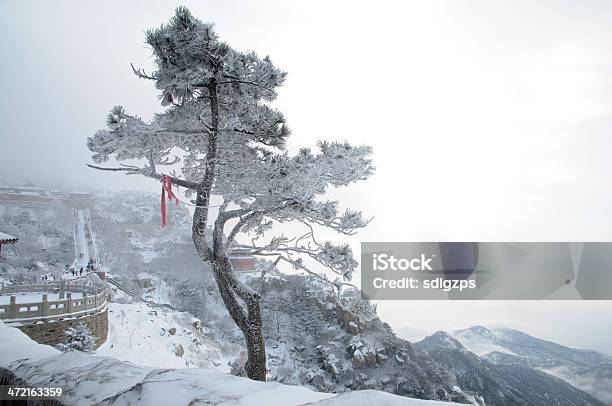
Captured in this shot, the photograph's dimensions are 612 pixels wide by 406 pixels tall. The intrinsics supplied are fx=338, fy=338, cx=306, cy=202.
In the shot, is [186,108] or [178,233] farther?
[178,233]

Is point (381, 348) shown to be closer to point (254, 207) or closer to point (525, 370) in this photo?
point (525, 370)

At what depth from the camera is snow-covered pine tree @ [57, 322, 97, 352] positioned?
38.5 ft

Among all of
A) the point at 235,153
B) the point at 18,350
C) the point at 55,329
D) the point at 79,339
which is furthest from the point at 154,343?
the point at 18,350

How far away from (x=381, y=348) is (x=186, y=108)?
26.9m

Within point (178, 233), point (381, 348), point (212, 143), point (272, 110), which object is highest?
point (272, 110)

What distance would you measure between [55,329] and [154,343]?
5.94 m

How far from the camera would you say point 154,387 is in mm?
1931

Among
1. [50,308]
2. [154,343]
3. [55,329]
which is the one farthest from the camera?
[154,343]

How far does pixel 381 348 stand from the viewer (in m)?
28.0

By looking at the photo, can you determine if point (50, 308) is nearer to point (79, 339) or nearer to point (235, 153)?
point (79, 339)

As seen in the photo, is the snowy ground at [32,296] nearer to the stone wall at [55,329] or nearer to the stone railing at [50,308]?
the stone railing at [50,308]

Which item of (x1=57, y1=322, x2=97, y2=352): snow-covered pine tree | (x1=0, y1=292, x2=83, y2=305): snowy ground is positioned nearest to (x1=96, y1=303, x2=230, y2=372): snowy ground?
(x1=57, y1=322, x2=97, y2=352): snow-covered pine tree

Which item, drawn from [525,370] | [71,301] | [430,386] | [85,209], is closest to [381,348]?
[430,386]

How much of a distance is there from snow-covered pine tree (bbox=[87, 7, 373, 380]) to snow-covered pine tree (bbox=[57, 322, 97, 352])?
8.69 metres
